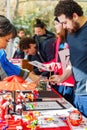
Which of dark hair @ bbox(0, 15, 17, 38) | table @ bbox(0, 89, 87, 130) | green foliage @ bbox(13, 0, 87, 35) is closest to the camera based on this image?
table @ bbox(0, 89, 87, 130)

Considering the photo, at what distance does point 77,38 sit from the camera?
2.47 meters

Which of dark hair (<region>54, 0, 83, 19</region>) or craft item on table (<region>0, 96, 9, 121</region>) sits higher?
dark hair (<region>54, 0, 83, 19</region>)

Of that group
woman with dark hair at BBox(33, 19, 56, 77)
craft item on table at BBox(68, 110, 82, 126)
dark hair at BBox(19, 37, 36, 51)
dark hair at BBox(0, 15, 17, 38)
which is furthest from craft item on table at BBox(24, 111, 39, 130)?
dark hair at BBox(19, 37, 36, 51)

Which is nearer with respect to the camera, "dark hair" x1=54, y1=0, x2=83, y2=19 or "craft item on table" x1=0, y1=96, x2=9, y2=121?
"craft item on table" x1=0, y1=96, x2=9, y2=121

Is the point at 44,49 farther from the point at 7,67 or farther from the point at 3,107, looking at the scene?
the point at 3,107

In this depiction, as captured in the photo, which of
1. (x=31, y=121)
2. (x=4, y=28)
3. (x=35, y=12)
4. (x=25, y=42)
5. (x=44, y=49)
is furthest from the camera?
(x=35, y=12)

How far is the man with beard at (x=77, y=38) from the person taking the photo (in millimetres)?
2381

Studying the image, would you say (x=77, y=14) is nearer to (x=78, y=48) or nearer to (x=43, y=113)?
(x=78, y=48)

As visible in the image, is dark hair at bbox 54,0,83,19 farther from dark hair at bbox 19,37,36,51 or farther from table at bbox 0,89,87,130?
dark hair at bbox 19,37,36,51

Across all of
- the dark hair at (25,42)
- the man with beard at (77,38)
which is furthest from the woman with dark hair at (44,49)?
the man with beard at (77,38)

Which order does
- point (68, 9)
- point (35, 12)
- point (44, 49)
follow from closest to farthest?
1. point (68, 9)
2. point (44, 49)
3. point (35, 12)

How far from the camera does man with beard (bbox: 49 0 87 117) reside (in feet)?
7.81

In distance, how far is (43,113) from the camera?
2.04 m

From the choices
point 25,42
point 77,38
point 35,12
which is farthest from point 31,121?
point 35,12
